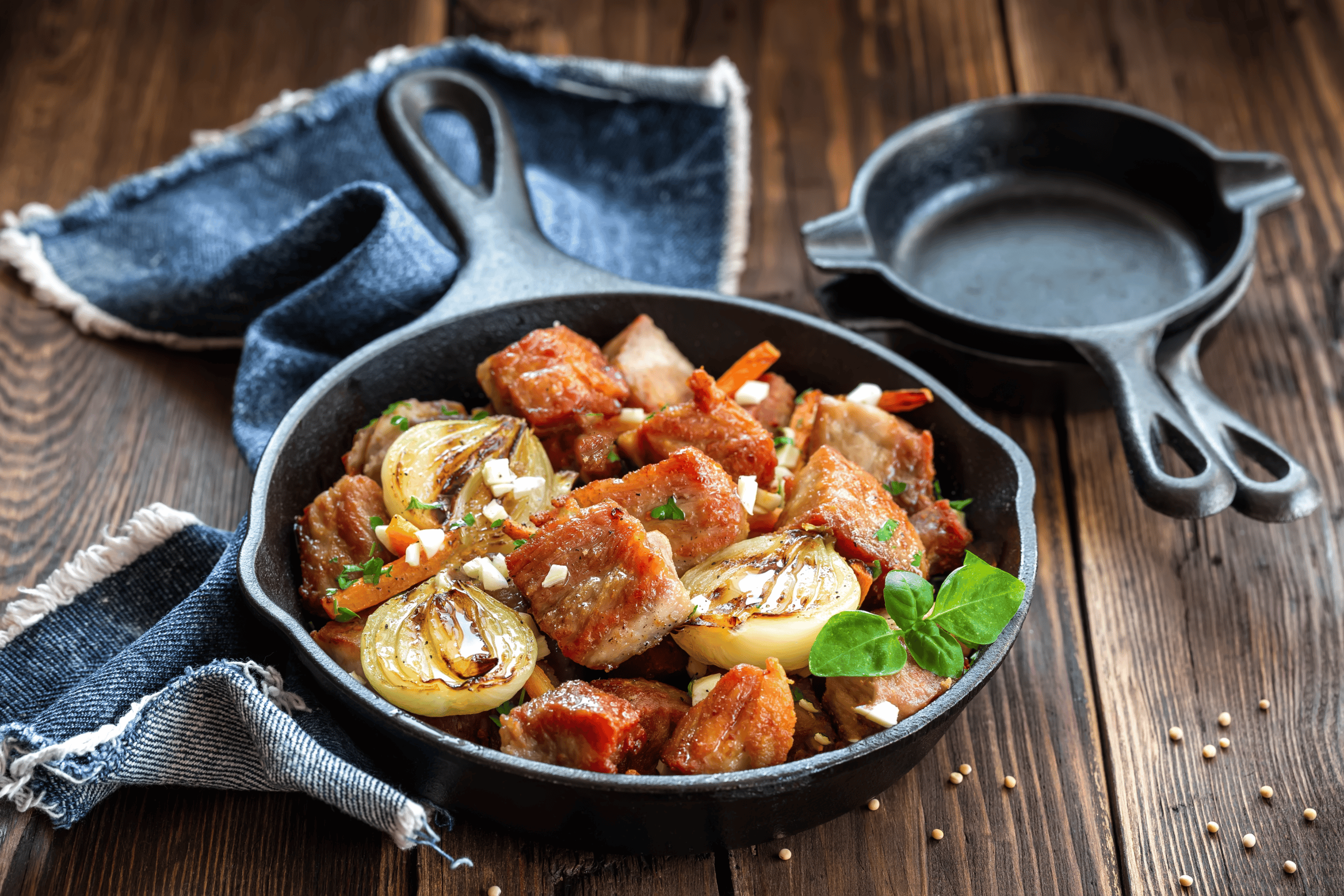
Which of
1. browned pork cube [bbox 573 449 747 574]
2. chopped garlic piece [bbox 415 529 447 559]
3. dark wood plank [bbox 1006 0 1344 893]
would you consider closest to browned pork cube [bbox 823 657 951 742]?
browned pork cube [bbox 573 449 747 574]

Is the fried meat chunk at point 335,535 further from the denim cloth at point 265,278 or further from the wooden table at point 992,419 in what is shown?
the wooden table at point 992,419

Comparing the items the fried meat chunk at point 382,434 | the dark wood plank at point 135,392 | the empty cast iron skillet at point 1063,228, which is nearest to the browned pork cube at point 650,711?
the dark wood plank at point 135,392

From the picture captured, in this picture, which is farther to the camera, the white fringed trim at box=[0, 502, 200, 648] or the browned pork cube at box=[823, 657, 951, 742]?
the white fringed trim at box=[0, 502, 200, 648]

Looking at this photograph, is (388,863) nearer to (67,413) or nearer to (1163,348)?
(67,413)

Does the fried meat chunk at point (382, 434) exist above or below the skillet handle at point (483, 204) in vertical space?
below

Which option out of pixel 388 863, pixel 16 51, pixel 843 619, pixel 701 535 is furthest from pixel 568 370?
pixel 16 51

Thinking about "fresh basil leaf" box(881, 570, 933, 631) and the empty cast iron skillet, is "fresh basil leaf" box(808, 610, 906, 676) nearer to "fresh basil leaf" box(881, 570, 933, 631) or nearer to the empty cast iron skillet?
"fresh basil leaf" box(881, 570, 933, 631)

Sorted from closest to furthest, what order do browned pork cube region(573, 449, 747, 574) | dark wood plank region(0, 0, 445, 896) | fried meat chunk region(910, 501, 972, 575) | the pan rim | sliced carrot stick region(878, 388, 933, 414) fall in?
the pan rim
browned pork cube region(573, 449, 747, 574)
dark wood plank region(0, 0, 445, 896)
fried meat chunk region(910, 501, 972, 575)
sliced carrot stick region(878, 388, 933, 414)
